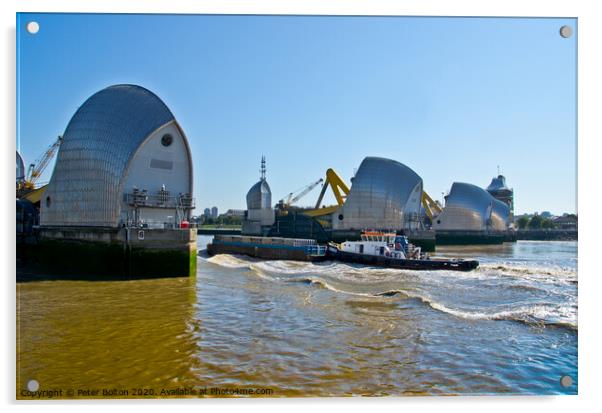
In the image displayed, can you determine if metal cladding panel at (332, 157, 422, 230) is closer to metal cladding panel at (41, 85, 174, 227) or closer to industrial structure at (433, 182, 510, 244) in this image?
industrial structure at (433, 182, 510, 244)

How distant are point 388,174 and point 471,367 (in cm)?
3962

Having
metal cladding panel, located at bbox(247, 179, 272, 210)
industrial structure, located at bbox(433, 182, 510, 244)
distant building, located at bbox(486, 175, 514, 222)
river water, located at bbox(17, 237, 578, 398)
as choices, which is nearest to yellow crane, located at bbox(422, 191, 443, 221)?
industrial structure, located at bbox(433, 182, 510, 244)

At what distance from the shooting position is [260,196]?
2363 inches

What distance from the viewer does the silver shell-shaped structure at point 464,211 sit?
63.9 metres

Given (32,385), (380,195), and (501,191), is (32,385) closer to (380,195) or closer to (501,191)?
(380,195)

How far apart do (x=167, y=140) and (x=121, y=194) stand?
3464mm

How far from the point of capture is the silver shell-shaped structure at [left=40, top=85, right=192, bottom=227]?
2075cm

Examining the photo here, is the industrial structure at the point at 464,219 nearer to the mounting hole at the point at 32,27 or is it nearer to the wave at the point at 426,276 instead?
the wave at the point at 426,276

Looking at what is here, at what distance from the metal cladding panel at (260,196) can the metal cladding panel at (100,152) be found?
3751 centimetres

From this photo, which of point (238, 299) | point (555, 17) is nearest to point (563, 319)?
point (555, 17)

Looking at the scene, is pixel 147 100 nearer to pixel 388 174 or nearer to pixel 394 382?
pixel 394 382

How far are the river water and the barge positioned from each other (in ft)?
47.6

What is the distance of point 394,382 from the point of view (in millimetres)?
7148

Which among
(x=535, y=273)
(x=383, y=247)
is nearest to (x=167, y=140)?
(x=383, y=247)
